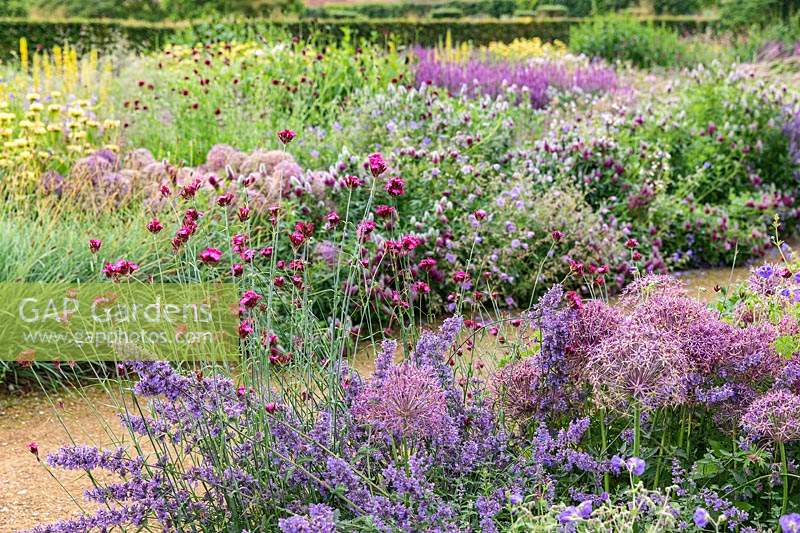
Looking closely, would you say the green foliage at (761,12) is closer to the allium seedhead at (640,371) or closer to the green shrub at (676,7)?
the green shrub at (676,7)

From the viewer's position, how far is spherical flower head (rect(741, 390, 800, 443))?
7.61ft

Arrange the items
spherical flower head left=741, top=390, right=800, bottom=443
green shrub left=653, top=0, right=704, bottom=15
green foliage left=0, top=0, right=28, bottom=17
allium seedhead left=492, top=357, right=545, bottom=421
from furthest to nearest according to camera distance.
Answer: green shrub left=653, top=0, right=704, bottom=15 < green foliage left=0, top=0, right=28, bottom=17 < allium seedhead left=492, top=357, right=545, bottom=421 < spherical flower head left=741, top=390, right=800, bottom=443

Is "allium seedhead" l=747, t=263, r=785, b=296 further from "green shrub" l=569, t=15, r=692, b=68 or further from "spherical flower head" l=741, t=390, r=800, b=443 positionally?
"green shrub" l=569, t=15, r=692, b=68

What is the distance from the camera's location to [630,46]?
14953mm

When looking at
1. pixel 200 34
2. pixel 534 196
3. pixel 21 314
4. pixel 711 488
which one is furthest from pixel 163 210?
pixel 200 34

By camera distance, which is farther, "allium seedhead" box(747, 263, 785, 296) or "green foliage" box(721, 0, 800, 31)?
"green foliage" box(721, 0, 800, 31)

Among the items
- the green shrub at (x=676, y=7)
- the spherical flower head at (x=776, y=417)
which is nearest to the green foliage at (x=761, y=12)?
the green shrub at (x=676, y=7)

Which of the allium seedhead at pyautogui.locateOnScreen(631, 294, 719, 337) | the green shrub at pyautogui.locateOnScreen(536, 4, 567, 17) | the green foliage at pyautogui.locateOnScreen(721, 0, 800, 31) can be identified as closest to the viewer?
the allium seedhead at pyautogui.locateOnScreen(631, 294, 719, 337)

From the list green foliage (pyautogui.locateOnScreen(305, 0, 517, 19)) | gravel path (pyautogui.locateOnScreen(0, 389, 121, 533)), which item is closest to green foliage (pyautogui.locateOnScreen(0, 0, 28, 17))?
green foliage (pyautogui.locateOnScreen(305, 0, 517, 19))

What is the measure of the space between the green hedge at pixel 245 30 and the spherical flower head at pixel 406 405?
10.6m

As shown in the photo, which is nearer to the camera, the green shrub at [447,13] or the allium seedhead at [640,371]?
the allium seedhead at [640,371]

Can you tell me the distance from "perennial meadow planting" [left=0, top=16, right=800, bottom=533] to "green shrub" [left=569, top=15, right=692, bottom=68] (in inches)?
97.6

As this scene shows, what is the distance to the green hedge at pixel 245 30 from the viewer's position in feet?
47.0

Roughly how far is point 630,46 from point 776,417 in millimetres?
13402
